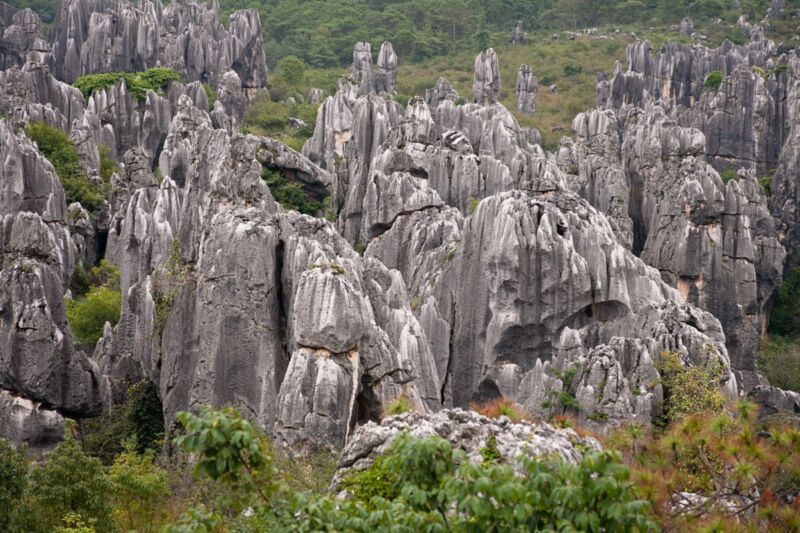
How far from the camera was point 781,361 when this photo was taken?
171ft

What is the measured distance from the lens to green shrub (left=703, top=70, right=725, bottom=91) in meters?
81.6

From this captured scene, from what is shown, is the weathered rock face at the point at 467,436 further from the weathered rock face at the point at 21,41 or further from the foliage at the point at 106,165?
the weathered rock face at the point at 21,41

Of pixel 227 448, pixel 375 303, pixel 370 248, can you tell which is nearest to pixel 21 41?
pixel 370 248

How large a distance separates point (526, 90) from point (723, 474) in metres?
79.8

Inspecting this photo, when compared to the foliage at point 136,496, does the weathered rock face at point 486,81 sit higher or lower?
higher

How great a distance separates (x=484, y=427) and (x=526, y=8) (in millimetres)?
105956

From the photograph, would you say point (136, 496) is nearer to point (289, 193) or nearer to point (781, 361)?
point (781, 361)

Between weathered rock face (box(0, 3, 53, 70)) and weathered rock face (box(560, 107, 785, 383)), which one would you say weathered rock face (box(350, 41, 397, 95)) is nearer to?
weathered rock face (box(0, 3, 53, 70))

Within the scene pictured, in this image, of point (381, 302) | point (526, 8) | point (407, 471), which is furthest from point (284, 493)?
point (526, 8)

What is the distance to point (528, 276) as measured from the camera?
3625cm

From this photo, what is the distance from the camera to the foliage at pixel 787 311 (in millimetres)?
58406

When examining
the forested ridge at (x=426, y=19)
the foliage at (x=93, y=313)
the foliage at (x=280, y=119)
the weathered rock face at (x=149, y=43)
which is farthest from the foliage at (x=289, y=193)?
the forested ridge at (x=426, y=19)

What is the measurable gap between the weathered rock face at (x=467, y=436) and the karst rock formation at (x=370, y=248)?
8 cm

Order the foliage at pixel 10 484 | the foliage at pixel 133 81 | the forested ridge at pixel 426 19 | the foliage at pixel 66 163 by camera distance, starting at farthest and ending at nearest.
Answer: the forested ridge at pixel 426 19 < the foliage at pixel 133 81 < the foliage at pixel 66 163 < the foliage at pixel 10 484
